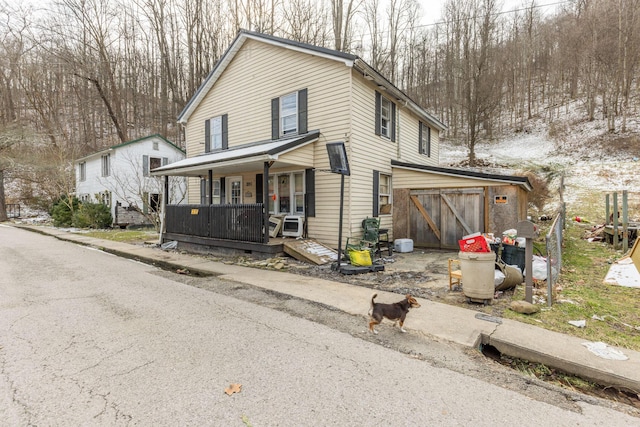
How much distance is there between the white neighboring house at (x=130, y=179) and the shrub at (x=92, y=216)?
0.66 m

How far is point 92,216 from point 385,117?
1923 centimetres

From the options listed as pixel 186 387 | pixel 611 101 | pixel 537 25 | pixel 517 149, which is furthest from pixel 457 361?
pixel 537 25

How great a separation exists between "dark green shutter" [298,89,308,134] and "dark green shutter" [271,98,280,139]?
0.96m

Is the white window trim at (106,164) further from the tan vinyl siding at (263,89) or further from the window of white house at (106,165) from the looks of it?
the tan vinyl siding at (263,89)

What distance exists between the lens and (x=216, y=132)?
13203 millimetres

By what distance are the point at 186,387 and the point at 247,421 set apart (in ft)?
2.53

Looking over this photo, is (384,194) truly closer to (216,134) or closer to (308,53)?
(308,53)

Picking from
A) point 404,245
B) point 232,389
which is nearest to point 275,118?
point 404,245

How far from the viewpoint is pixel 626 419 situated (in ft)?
7.79

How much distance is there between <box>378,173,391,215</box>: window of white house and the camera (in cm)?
1123

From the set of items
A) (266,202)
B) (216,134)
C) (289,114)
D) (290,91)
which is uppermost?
(290,91)

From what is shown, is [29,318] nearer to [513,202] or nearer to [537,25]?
[513,202]

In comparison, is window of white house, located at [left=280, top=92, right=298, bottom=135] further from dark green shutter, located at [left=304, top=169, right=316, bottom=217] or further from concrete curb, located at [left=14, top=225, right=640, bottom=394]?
concrete curb, located at [left=14, top=225, right=640, bottom=394]

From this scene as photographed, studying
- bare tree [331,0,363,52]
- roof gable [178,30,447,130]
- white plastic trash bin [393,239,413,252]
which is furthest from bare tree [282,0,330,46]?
white plastic trash bin [393,239,413,252]
